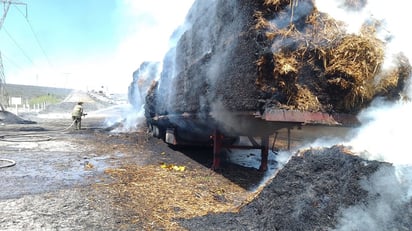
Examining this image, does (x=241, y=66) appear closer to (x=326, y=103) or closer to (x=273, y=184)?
(x=326, y=103)

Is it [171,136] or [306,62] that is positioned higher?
[306,62]

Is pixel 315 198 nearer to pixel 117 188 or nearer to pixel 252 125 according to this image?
pixel 252 125

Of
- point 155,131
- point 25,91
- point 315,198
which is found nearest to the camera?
point 315,198

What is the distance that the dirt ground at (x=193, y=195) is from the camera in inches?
142

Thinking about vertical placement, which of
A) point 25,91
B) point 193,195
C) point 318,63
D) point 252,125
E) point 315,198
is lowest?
point 193,195

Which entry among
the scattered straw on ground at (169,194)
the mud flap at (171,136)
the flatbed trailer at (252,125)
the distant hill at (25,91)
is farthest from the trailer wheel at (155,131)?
the distant hill at (25,91)

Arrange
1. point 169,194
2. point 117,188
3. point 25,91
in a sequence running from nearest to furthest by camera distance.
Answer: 1. point 169,194
2. point 117,188
3. point 25,91

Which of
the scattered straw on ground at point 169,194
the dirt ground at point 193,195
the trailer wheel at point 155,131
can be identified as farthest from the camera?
the trailer wheel at point 155,131

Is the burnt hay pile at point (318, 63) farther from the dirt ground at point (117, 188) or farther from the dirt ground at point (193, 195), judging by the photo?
the dirt ground at point (117, 188)

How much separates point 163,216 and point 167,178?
2523 millimetres

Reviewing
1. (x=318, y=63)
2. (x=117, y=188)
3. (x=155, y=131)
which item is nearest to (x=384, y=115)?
(x=318, y=63)

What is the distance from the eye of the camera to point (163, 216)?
4719 millimetres

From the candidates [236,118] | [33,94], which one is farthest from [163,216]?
[33,94]

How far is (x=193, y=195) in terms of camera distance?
234 inches
